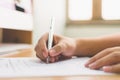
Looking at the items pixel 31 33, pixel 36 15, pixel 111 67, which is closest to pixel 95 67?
pixel 111 67

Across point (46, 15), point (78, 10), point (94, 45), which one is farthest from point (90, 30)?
point (94, 45)

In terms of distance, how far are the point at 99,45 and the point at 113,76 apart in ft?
1.39

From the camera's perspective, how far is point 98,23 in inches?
112

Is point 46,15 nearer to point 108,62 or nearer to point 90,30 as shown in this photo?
point 90,30

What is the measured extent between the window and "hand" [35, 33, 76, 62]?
207 cm

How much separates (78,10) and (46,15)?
2.09 feet

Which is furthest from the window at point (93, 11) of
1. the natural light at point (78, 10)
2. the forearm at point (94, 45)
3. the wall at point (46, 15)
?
the forearm at point (94, 45)

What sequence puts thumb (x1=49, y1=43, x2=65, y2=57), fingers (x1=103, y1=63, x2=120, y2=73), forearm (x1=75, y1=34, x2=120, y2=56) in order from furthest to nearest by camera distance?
forearm (x1=75, y1=34, x2=120, y2=56) → thumb (x1=49, y1=43, x2=65, y2=57) → fingers (x1=103, y1=63, x2=120, y2=73)

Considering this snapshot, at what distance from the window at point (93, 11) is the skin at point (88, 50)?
1999 mm

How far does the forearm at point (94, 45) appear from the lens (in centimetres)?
85

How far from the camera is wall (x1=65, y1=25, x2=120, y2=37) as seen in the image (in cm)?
277

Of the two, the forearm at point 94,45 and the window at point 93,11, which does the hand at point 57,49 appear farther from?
the window at point 93,11

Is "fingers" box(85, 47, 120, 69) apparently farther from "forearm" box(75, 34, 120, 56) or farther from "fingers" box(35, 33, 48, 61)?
"forearm" box(75, 34, 120, 56)

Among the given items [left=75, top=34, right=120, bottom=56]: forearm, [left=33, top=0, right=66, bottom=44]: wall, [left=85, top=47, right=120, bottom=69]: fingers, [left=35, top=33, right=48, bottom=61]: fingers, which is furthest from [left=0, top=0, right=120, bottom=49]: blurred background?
[left=85, top=47, right=120, bottom=69]: fingers
